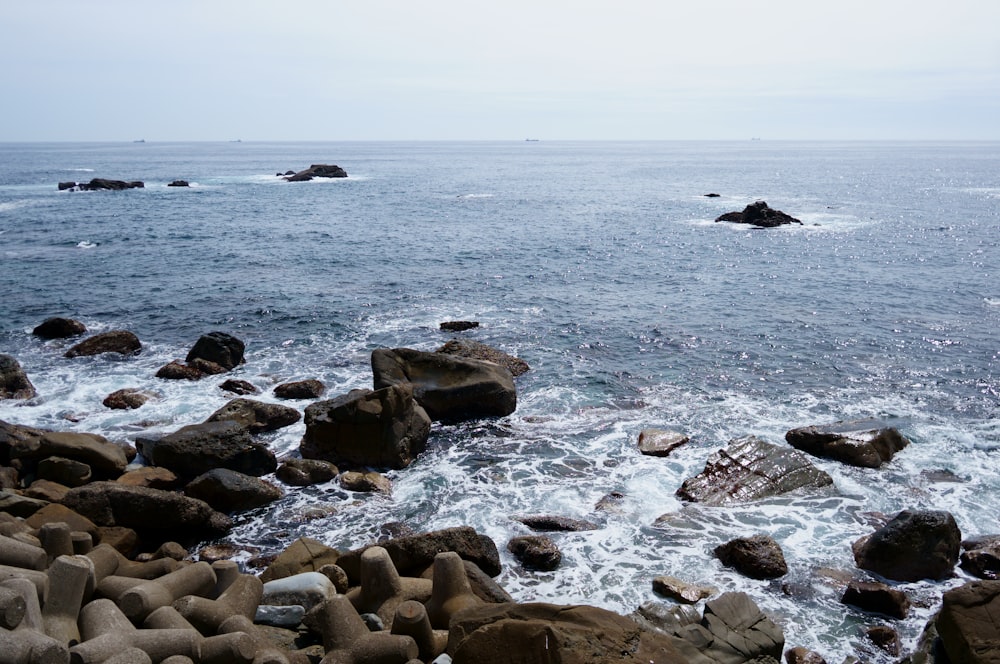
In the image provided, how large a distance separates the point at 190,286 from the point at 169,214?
3449 centimetres

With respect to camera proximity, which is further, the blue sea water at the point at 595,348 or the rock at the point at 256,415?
the rock at the point at 256,415

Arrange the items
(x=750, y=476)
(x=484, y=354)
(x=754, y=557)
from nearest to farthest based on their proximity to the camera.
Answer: (x=754, y=557) → (x=750, y=476) → (x=484, y=354)

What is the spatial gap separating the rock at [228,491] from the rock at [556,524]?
572 cm

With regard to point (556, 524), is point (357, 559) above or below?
above

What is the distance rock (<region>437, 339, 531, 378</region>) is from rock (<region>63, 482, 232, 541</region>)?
11.2 metres

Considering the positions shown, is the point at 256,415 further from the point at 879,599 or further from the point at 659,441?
the point at 879,599

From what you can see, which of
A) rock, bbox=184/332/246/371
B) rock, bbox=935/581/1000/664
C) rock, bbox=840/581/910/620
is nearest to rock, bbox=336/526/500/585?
rock, bbox=840/581/910/620

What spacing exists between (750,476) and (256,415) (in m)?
12.9

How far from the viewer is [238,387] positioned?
75.4 ft

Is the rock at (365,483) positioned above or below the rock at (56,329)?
below

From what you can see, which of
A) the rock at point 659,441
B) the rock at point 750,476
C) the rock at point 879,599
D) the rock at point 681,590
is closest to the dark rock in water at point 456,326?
the rock at point 659,441

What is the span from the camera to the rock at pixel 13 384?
72.6 ft

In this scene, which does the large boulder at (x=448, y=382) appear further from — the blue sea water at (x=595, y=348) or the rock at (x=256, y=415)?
the rock at (x=256, y=415)

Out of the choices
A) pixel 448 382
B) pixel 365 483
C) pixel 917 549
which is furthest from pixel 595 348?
pixel 917 549
